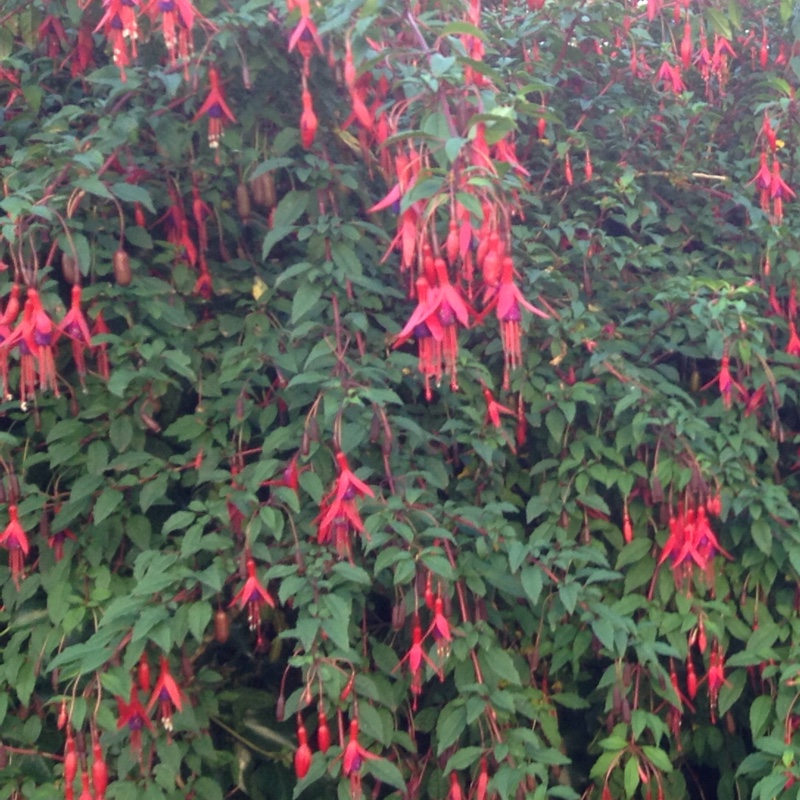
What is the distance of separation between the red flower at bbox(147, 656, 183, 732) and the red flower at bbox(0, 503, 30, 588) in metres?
0.28

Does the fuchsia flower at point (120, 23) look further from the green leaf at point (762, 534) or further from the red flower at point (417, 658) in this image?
the green leaf at point (762, 534)

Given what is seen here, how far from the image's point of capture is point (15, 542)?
162 cm

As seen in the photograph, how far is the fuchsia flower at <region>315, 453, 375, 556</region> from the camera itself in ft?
4.91

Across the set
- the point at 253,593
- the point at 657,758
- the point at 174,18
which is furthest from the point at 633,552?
the point at 174,18

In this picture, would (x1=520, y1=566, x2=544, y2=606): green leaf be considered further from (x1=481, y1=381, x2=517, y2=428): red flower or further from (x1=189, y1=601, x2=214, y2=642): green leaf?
(x1=189, y1=601, x2=214, y2=642): green leaf

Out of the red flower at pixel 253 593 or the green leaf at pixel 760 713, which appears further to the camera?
the green leaf at pixel 760 713

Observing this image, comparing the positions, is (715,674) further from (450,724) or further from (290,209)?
(290,209)

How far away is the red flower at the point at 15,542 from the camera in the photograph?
161 cm

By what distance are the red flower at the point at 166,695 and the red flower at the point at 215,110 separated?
0.84 meters

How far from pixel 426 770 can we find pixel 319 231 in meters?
0.93

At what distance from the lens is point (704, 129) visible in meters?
2.34

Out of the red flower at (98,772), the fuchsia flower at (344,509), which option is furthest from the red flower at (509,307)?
the red flower at (98,772)

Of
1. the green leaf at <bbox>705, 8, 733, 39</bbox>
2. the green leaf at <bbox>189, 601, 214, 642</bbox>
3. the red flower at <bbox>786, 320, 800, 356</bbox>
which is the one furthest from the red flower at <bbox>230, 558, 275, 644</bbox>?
the green leaf at <bbox>705, 8, 733, 39</bbox>

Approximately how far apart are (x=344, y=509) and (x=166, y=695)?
0.39 meters
